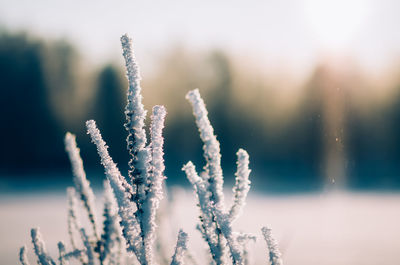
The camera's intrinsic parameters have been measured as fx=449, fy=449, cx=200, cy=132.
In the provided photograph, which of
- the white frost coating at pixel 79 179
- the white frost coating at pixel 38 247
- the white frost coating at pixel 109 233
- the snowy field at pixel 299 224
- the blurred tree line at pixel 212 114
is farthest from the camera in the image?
the blurred tree line at pixel 212 114

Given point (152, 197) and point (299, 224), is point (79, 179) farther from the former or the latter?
point (299, 224)

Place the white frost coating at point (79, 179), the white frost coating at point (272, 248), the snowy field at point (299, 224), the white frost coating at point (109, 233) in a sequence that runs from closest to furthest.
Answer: the white frost coating at point (109, 233) → the white frost coating at point (79, 179) → the white frost coating at point (272, 248) → the snowy field at point (299, 224)

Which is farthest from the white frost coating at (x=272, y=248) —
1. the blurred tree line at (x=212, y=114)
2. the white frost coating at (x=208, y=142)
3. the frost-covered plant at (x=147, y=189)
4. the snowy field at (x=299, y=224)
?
the blurred tree line at (x=212, y=114)

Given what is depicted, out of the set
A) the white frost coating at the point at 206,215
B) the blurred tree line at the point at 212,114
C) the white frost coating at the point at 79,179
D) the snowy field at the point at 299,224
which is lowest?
the white frost coating at the point at 206,215

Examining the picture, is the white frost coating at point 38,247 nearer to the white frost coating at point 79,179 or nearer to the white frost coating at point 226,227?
the white frost coating at point 79,179

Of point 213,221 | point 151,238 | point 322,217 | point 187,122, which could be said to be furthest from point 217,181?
point 187,122

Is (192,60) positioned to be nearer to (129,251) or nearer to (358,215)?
(358,215)

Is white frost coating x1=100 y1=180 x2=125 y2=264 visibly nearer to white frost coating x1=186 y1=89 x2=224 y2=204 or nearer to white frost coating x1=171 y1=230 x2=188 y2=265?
white frost coating x1=171 y1=230 x2=188 y2=265
